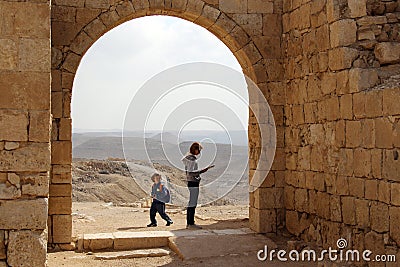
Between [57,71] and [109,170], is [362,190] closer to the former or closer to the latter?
[57,71]

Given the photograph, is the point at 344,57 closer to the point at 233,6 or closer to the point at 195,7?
the point at 233,6

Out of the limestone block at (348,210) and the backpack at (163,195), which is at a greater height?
the limestone block at (348,210)

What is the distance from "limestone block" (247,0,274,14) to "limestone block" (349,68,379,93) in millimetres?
2623

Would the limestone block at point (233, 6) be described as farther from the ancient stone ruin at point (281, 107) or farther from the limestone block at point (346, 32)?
the limestone block at point (346, 32)

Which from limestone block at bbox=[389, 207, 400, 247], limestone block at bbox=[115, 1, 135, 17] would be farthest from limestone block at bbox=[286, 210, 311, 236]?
limestone block at bbox=[115, 1, 135, 17]

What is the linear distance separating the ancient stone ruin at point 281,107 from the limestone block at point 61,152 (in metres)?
0.02

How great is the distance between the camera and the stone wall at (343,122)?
18.8 feet

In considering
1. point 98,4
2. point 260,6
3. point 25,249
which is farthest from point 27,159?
point 260,6

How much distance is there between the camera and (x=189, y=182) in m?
9.16

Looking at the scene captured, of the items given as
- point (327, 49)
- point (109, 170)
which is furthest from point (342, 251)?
point (109, 170)

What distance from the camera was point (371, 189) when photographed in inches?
235

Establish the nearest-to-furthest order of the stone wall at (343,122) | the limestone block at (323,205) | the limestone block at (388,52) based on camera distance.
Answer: the stone wall at (343,122) → the limestone block at (388,52) → the limestone block at (323,205)

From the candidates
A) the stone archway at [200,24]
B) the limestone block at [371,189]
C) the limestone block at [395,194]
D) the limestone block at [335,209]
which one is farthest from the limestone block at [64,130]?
the limestone block at [395,194]

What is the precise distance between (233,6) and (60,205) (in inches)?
166
